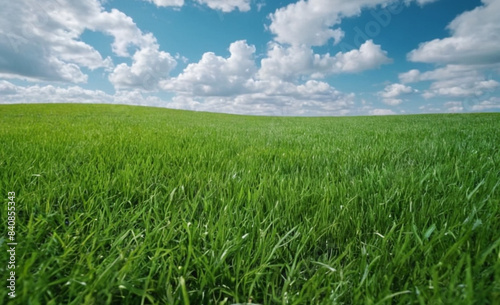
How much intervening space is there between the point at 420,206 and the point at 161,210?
1.64 metres

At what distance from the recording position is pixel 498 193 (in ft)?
5.38

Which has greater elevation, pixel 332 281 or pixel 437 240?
pixel 437 240

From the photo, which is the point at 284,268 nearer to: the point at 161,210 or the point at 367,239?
the point at 367,239

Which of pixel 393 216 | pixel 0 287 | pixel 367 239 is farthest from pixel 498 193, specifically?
pixel 0 287

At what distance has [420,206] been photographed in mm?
1603

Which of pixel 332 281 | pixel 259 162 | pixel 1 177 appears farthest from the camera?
pixel 259 162

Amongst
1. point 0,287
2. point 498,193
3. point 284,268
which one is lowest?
point 284,268

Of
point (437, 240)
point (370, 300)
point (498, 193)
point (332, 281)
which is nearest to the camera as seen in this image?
point (370, 300)

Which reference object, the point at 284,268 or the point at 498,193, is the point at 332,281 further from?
the point at 498,193

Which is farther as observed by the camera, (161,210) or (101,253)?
(161,210)

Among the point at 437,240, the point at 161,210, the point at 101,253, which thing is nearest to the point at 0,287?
the point at 101,253

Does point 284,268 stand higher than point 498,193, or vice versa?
point 498,193

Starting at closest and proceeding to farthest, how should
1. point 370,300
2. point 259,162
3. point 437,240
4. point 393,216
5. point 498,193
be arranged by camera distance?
point 370,300, point 437,240, point 393,216, point 498,193, point 259,162

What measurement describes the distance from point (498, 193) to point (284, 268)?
153 cm
